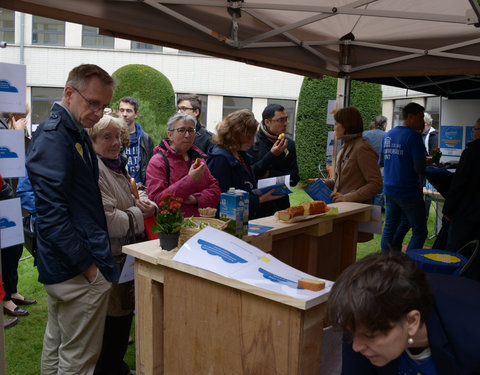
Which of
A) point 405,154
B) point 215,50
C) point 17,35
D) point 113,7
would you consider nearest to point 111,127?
point 113,7

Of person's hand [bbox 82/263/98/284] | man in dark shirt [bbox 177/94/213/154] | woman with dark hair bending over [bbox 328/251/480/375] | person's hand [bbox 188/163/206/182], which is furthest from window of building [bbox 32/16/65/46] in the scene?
woman with dark hair bending over [bbox 328/251/480/375]

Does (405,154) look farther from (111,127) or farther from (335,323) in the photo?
(335,323)

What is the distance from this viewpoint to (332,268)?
13.7 feet

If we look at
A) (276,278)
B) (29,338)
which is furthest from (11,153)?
(29,338)

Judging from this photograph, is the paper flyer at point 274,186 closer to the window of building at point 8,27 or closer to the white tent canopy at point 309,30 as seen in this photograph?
the white tent canopy at point 309,30

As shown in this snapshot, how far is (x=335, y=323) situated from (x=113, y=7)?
101 inches

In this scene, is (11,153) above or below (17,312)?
above

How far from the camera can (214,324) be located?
1.99m

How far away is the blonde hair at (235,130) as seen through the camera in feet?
10.8

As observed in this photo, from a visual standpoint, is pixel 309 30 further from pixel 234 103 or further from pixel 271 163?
pixel 234 103

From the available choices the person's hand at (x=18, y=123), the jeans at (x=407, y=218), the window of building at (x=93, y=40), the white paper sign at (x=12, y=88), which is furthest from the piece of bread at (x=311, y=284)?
the window of building at (x=93, y=40)

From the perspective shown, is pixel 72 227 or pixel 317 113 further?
pixel 317 113

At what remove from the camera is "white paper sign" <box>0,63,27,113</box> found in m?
2.25

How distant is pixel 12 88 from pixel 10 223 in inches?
30.1
